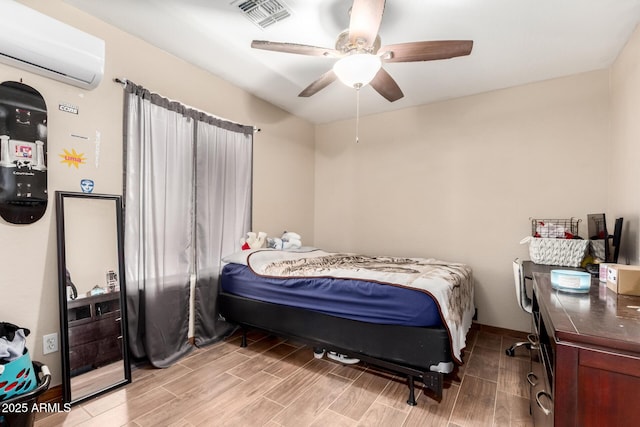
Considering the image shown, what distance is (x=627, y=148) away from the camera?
2277 mm

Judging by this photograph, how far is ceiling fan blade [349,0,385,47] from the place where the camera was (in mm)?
1526

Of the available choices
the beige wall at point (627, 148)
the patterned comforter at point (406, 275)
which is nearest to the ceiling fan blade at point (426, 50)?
the beige wall at point (627, 148)

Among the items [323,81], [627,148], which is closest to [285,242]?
[323,81]

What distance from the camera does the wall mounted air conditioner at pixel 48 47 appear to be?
5.48ft

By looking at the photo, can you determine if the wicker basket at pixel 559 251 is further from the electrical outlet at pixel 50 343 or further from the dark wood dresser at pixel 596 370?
the electrical outlet at pixel 50 343

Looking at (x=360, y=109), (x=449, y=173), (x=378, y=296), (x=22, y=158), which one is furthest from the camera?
(x=360, y=109)

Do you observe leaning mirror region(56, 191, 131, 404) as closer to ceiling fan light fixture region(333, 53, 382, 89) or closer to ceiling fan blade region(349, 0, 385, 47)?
ceiling fan light fixture region(333, 53, 382, 89)

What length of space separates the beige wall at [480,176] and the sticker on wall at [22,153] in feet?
10.6

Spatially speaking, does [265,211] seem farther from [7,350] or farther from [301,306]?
[7,350]

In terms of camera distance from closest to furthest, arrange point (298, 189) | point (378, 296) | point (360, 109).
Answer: point (378, 296) < point (360, 109) < point (298, 189)

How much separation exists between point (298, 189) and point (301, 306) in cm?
217

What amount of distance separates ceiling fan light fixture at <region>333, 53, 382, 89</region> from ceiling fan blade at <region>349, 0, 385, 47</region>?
0.09 m

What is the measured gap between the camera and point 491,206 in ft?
10.7

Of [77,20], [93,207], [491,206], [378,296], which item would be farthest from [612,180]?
[77,20]
